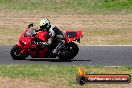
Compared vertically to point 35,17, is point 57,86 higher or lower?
higher

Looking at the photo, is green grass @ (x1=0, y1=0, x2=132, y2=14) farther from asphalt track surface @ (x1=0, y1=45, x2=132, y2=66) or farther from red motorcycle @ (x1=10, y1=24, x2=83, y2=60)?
red motorcycle @ (x1=10, y1=24, x2=83, y2=60)

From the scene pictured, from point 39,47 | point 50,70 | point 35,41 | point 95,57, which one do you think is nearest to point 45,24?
point 35,41

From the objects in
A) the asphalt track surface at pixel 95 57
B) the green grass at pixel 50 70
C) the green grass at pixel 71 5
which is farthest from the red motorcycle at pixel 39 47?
the green grass at pixel 71 5

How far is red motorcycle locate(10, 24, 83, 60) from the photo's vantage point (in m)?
20.8

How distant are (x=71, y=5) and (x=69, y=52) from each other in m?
18.5

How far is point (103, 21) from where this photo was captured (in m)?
33.5

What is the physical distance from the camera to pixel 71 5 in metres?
39.2

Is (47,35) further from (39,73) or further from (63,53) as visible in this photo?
(39,73)

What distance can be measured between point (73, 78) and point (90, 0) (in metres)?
24.2

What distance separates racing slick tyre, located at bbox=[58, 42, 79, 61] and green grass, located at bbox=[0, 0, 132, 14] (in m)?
16.0

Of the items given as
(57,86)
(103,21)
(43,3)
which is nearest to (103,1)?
(43,3)

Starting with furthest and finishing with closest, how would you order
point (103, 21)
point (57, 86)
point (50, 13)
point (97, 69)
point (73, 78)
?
point (50, 13), point (103, 21), point (97, 69), point (73, 78), point (57, 86)

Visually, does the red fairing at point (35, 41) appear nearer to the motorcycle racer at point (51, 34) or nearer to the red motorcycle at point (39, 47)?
the red motorcycle at point (39, 47)

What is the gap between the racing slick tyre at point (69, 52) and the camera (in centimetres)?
2084
